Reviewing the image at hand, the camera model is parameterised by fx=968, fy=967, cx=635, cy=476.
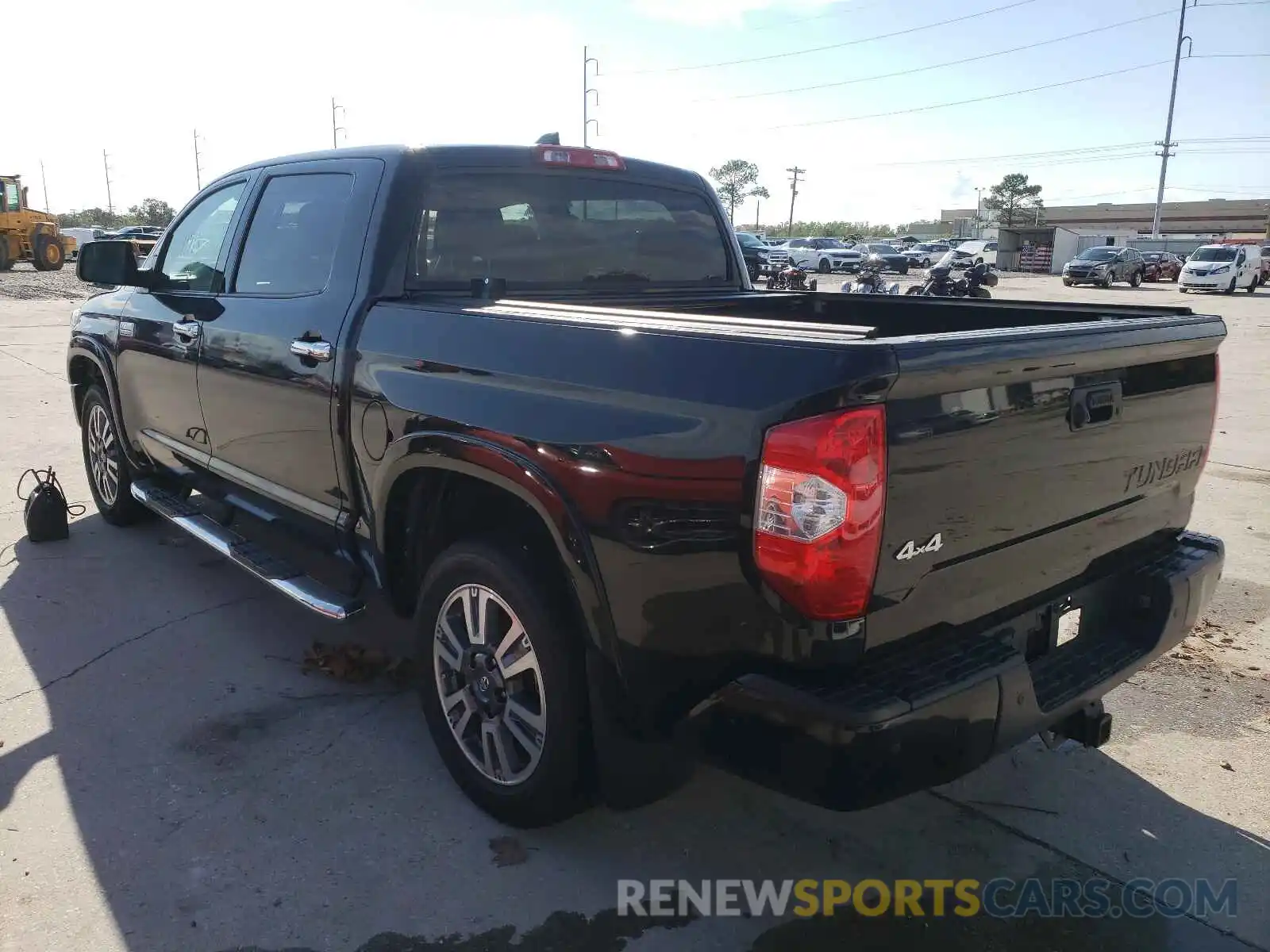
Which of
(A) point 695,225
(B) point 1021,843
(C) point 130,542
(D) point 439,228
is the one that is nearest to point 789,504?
(B) point 1021,843

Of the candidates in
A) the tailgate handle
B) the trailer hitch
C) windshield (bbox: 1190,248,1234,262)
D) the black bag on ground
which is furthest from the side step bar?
windshield (bbox: 1190,248,1234,262)

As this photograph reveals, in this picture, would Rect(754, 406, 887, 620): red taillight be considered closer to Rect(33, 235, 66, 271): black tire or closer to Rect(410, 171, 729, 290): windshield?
Rect(410, 171, 729, 290): windshield

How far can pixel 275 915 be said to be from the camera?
2527 mm

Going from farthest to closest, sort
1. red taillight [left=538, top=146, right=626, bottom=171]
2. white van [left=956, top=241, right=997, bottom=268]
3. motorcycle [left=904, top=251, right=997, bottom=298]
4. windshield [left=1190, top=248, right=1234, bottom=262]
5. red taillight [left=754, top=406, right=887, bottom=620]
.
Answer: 1. white van [left=956, top=241, right=997, bottom=268]
2. windshield [left=1190, top=248, right=1234, bottom=262]
3. motorcycle [left=904, top=251, right=997, bottom=298]
4. red taillight [left=538, top=146, right=626, bottom=171]
5. red taillight [left=754, top=406, right=887, bottom=620]

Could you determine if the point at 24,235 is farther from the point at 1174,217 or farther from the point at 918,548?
the point at 1174,217

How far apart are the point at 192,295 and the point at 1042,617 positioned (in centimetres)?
372

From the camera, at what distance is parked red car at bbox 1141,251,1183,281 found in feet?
140

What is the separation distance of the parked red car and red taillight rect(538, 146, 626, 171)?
4390 centimetres

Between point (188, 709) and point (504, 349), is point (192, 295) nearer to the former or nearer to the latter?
point (188, 709)

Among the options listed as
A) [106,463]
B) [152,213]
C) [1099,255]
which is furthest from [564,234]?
[152,213]

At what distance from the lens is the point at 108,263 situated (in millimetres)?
4551

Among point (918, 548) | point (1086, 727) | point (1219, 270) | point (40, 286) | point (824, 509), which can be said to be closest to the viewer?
point (824, 509)

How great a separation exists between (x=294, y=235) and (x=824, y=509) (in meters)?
2.68

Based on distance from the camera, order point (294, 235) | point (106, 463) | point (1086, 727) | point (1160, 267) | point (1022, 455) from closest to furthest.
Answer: point (1022, 455) < point (1086, 727) < point (294, 235) < point (106, 463) < point (1160, 267)
